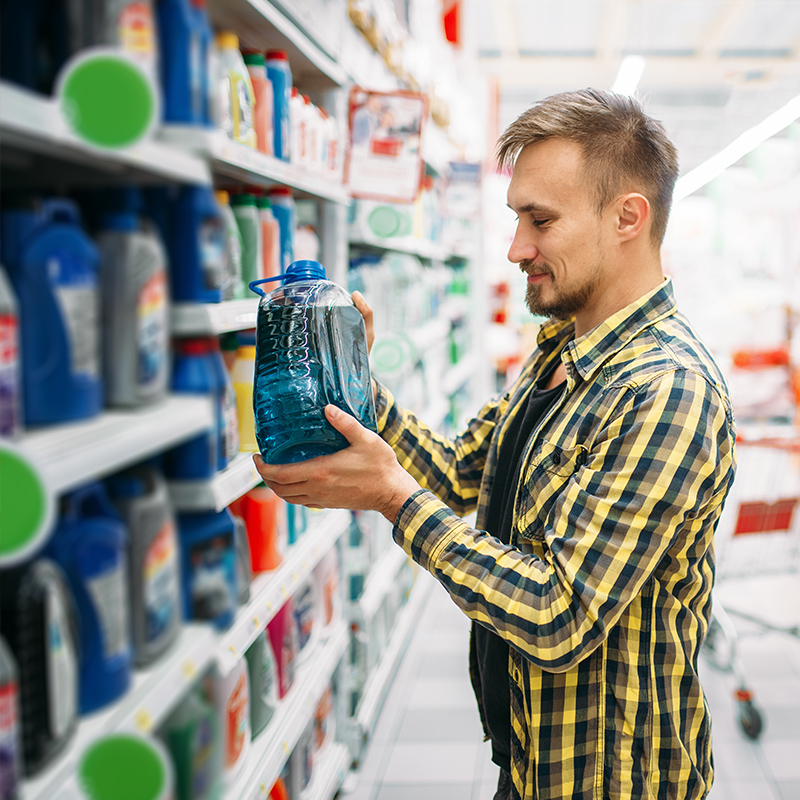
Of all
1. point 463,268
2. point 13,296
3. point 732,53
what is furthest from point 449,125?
point 732,53

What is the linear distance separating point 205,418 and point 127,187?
32 centimetres

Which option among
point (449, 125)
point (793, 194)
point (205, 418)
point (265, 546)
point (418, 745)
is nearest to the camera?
point (205, 418)

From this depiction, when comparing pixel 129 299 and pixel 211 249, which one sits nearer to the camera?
pixel 129 299

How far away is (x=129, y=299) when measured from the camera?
3.19 ft

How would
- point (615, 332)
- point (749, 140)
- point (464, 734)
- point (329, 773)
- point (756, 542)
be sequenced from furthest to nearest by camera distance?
point (749, 140) < point (756, 542) < point (464, 734) < point (329, 773) < point (615, 332)

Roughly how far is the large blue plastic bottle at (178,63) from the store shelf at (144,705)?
71 cm

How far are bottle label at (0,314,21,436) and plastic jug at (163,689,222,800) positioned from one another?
48 cm

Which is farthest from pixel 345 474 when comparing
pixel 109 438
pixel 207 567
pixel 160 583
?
pixel 109 438

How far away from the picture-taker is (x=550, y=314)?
1.73m

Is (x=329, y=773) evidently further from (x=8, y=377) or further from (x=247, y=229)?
(x=8, y=377)

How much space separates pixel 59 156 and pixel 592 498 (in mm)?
1010

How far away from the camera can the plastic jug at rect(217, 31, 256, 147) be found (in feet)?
5.36

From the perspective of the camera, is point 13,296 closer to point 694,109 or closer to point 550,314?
point 550,314

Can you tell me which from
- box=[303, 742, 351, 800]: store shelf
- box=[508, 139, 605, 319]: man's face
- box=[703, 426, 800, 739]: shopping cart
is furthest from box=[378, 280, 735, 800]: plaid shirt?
box=[703, 426, 800, 739]: shopping cart
